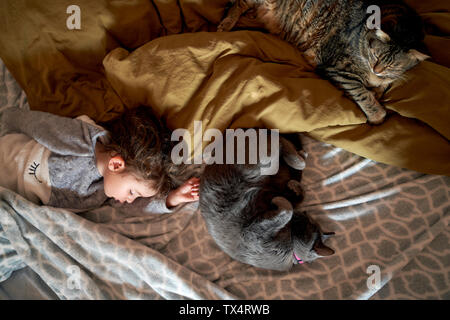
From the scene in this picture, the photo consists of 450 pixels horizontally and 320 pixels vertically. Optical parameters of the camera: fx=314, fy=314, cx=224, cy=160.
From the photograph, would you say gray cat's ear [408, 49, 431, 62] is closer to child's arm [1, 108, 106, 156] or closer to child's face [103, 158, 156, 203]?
child's face [103, 158, 156, 203]

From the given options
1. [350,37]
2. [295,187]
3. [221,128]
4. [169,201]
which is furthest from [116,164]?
[350,37]

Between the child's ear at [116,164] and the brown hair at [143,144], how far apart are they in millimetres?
18

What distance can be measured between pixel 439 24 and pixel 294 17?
73 centimetres

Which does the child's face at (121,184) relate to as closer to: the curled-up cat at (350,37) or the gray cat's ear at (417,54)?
the curled-up cat at (350,37)

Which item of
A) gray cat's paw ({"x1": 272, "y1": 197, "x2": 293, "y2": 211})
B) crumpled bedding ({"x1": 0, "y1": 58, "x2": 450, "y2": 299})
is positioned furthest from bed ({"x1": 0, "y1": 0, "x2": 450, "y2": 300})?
gray cat's paw ({"x1": 272, "y1": 197, "x2": 293, "y2": 211})

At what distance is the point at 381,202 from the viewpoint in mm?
1520

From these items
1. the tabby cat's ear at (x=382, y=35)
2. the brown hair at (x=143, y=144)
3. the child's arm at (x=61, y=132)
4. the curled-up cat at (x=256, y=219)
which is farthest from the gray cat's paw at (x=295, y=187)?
the child's arm at (x=61, y=132)

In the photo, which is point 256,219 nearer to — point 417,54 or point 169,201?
point 169,201

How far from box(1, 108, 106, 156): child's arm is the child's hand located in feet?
1.58

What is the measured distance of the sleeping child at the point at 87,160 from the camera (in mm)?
1533

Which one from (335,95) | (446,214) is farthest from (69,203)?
(446,214)

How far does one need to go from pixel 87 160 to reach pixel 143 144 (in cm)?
37

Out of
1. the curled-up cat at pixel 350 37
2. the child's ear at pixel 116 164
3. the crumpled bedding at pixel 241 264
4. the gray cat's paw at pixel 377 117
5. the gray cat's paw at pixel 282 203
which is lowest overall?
the crumpled bedding at pixel 241 264

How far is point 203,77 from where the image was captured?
155 centimetres
